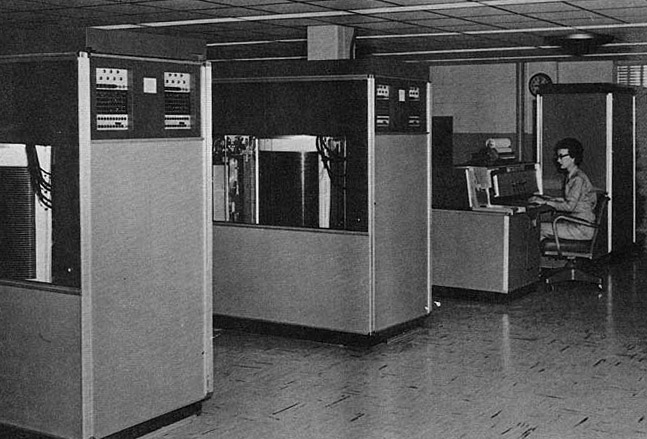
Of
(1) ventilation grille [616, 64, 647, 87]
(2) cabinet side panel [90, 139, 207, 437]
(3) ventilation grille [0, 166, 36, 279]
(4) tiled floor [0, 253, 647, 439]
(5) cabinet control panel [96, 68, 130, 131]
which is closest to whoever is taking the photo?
(5) cabinet control panel [96, 68, 130, 131]

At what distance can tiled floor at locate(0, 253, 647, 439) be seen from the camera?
15.6 ft

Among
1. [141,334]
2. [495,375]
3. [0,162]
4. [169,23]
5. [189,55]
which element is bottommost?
[495,375]

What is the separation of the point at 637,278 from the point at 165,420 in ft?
20.4

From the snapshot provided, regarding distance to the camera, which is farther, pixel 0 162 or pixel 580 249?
pixel 580 249

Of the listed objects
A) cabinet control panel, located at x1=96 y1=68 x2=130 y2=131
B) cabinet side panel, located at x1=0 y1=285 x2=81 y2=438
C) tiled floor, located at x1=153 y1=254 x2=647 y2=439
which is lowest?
tiled floor, located at x1=153 y1=254 x2=647 y2=439

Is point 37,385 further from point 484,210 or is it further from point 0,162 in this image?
point 484,210

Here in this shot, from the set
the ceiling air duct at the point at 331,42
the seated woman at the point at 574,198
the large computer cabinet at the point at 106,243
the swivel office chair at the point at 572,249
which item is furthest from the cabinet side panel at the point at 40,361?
the seated woman at the point at 574,198

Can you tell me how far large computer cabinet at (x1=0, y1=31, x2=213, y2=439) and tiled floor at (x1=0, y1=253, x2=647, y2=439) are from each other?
451 mm

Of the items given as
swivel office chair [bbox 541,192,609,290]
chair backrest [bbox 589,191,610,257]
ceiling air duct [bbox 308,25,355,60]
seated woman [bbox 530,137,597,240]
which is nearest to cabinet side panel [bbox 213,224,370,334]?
ceiling air duct [bbox 308,25,355,60]

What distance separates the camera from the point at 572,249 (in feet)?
28.1

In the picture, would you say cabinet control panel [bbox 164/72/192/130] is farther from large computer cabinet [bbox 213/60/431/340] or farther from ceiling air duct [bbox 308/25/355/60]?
ceiling air duct [bbox 308/25/355/60]

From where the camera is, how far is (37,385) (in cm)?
437

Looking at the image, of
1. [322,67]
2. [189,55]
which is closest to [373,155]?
[322,67]

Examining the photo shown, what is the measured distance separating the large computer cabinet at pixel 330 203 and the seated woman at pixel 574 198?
7.08 ft
